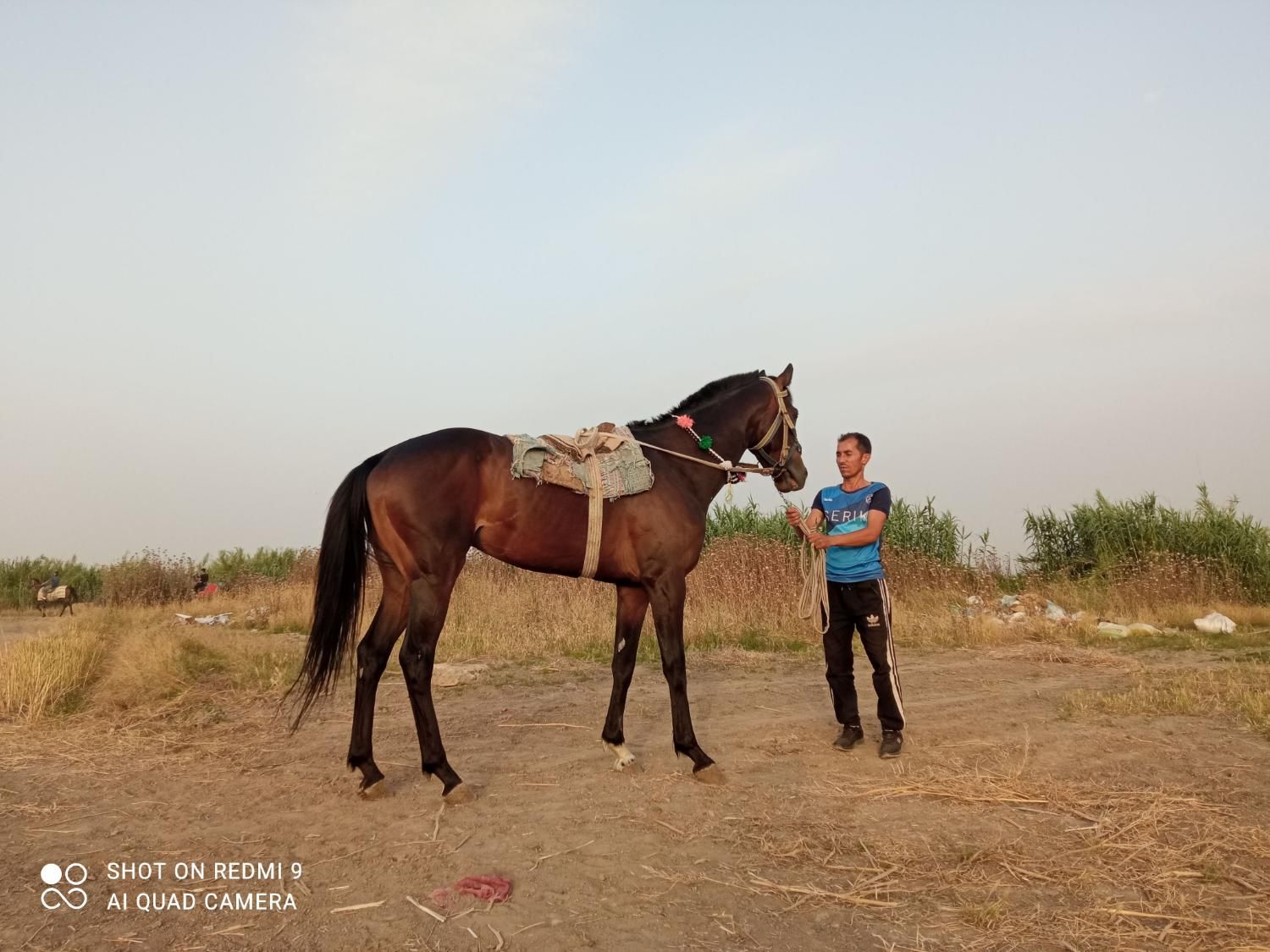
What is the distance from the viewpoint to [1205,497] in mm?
16938

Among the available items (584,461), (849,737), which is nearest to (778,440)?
(584,461)

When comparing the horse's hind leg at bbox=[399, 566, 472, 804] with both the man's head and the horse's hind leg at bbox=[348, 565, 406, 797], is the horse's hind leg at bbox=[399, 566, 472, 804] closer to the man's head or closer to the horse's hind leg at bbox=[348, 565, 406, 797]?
the horse's hind leg at bbox=[348, 565, 406, 797]

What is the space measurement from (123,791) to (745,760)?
3657 mm

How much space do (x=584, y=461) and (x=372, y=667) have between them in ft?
5.71

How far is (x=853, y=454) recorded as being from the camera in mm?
5309

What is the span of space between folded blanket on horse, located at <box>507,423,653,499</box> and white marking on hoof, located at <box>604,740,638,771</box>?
158 cm

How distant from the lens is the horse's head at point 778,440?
560cm

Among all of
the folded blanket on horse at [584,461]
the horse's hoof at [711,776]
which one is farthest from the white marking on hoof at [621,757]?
the folded blanket on horse at [584,461]

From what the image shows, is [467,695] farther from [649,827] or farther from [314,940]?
[314,940]

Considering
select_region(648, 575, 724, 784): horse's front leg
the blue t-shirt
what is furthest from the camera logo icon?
the blue t-shirt

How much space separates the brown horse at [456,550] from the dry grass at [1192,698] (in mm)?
3619

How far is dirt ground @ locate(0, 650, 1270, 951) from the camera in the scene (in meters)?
2.76

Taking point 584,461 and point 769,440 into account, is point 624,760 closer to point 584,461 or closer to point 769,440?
point 584,461

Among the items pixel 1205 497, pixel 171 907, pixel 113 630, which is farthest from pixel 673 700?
pixel 1205 497
